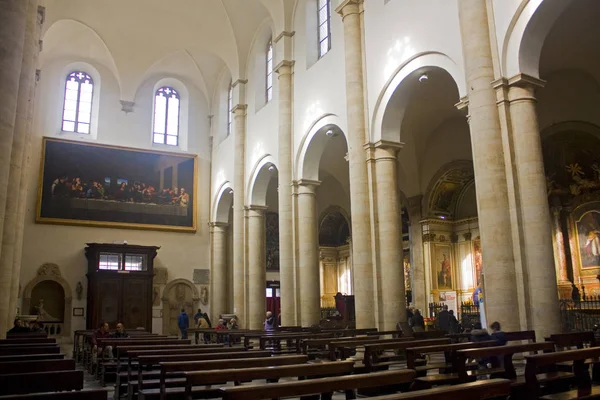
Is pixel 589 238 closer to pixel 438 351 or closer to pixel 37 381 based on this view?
pixel 438 351

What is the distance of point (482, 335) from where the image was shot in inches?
318

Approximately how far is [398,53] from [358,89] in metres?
1.65

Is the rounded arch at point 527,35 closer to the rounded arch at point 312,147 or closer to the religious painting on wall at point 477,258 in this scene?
the rounded arch at point 312,147

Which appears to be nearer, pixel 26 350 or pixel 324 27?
pixel 26 350

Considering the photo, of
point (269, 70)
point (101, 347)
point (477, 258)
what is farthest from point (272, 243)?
point (101, 347)

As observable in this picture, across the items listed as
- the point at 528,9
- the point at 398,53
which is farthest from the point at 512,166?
the point at 398,53

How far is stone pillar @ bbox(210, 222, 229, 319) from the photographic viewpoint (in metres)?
25.3

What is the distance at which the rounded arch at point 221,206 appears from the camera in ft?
84.9

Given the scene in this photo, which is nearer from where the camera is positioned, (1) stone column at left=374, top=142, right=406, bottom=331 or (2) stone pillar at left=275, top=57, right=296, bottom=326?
(1) stone column at left=374, top=142, right=406, bottom=331

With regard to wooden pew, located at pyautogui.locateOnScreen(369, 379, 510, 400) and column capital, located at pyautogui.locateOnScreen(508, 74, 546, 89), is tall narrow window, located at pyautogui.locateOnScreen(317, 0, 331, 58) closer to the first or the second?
column capital, located at pyautogui.locateOnScreen(508, 74, 546, 89)

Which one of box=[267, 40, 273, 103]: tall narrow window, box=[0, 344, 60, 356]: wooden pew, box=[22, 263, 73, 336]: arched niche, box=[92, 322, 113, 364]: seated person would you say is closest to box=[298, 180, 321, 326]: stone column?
box=[267, 40, 273, 103]: tall narrow window

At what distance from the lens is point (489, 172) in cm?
1002

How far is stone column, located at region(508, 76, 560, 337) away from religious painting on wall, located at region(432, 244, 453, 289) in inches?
492

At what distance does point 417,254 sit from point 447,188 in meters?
3.04
